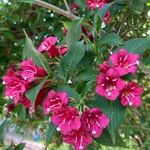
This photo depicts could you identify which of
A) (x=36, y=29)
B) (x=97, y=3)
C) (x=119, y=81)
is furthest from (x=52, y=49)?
(x=36, y=29)

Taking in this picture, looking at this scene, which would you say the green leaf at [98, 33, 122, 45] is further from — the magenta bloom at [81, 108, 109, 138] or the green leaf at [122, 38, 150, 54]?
the magenta bloom at [81, 108, 109, 138]

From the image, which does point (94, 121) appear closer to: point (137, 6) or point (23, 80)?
point (23, 80)

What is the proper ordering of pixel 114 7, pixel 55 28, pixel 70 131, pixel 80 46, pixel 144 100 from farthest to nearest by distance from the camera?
1. pixel 144 100
2. pixel 55 28
3. pixel 114 7
4. pixel 80 46
5. pixel 70 131

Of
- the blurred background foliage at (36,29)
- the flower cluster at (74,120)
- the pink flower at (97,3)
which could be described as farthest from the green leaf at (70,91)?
the blurred background foliage at (36,29)

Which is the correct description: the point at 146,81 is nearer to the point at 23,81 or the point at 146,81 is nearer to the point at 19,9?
the point at 19,9

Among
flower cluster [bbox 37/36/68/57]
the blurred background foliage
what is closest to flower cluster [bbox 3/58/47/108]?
flower cluster [bbox 37/36/68/57]

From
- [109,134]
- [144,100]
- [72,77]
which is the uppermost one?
[72,77]

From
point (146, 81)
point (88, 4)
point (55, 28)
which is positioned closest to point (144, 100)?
point (146, 81)

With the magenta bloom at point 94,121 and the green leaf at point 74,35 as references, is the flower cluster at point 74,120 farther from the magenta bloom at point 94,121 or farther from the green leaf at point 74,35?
the green leaf at point 74,35
